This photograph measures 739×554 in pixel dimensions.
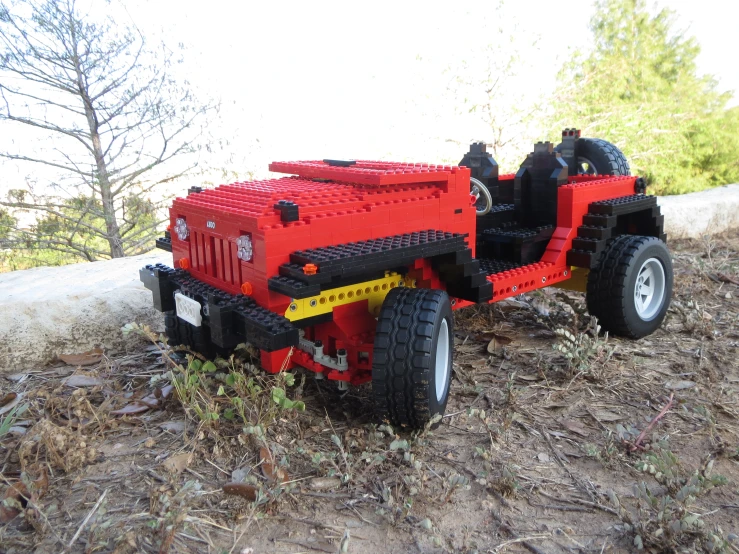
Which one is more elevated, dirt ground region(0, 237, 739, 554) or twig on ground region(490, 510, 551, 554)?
dirt ground region(0, 237, 739, 554)

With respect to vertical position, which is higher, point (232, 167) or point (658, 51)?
point (658, 51)

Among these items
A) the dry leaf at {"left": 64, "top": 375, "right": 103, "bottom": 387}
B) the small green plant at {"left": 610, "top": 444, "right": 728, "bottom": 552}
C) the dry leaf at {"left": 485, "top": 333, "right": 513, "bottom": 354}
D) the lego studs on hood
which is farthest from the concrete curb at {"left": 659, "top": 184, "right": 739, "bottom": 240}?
the dry leaf at {"left": 64, "top": 375, "right": 103, "bottom": 387}

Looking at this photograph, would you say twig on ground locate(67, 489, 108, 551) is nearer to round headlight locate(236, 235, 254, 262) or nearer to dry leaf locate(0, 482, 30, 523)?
dry leaf locate(0, 482, 30, 523)

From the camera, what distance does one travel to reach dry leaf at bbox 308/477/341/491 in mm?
2418

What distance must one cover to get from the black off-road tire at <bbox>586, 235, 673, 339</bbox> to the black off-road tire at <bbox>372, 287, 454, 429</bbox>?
1.57 meters

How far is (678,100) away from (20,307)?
1369 cm

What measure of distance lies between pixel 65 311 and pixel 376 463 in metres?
2.42

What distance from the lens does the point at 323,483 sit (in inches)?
95.9

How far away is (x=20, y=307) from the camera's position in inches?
147

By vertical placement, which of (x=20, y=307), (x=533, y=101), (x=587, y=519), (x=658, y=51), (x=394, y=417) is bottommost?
(x=587, y=519)

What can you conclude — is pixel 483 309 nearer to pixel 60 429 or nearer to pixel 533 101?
pixel 60 429

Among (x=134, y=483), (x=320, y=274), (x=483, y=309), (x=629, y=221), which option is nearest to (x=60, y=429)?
(x=134, y=483)

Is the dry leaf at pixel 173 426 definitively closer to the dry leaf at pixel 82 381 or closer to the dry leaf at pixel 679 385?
the dry leaf at pixel 82 381

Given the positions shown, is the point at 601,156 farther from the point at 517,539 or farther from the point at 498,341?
the point at 517,539
